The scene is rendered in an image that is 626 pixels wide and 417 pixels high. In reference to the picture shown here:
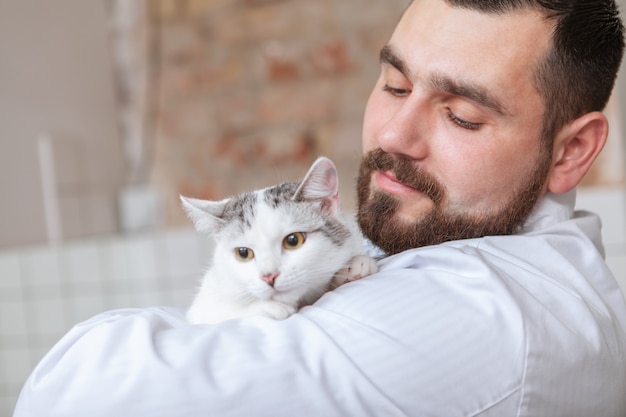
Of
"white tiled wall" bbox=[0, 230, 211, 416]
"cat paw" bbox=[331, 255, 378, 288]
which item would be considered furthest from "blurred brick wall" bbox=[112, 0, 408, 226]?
"cat paw" bbox=[331, 255, 378, 288]

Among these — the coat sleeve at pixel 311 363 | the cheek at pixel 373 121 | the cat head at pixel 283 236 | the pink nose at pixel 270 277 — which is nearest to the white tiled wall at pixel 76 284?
the cheek at pixel 373 121

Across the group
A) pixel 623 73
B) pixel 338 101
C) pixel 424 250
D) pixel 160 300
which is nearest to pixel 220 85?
pixel 338 101

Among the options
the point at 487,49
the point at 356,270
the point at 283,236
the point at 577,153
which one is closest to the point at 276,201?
the point at 283,236

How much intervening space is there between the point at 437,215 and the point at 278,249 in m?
0.29

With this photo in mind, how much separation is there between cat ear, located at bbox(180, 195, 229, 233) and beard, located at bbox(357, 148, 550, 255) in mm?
290

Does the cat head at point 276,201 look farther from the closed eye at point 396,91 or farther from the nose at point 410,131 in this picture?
the closed eye at point 396,91

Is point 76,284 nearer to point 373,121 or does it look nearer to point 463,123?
point 373,121

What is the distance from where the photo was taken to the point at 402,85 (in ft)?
3.83

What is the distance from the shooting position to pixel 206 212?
3.45ft

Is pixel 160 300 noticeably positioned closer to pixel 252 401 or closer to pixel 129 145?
pixel 129 145

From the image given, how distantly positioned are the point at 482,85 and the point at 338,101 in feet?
5.74

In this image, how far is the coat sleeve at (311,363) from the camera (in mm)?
763

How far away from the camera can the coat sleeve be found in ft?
2.50

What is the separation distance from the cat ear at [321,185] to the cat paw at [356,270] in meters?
0.12
